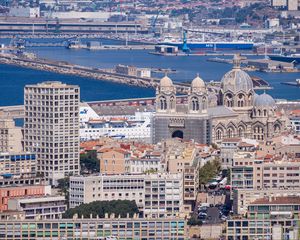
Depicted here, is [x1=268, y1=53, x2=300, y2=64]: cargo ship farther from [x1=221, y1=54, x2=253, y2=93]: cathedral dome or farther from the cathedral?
the cathedral

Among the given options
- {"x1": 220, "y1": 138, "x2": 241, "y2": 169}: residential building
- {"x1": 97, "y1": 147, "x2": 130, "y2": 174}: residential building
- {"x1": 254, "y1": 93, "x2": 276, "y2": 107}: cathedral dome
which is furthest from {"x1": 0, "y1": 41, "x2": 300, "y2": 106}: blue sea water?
{"x1": 97, "y1": 147, "x2": 130, "y2": 174}: residential building

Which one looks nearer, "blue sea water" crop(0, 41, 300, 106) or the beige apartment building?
the beige apartment building

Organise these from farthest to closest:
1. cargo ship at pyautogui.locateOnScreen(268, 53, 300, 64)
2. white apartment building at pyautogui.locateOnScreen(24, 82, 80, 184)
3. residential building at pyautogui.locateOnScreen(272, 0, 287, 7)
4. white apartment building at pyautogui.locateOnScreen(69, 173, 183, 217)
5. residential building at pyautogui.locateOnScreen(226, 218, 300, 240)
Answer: residential building at pyautogui.locateOnScreen(272, 0, 287, 7)
cargo ship at pyautogui.locateOnScreen(268, 53, 300, 64)
white apartment building at pyautogui.locateOnScreen(24, 82, 80, 184)
white apartment building at pyautogui.locateOnScreen(69, 173, 183, 217)
residential building at pyautogui.locateOnScreen(226, 218, 300, 240)

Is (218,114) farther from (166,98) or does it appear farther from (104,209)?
(104,209)

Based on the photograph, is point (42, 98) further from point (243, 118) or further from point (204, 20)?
point (204, 20)

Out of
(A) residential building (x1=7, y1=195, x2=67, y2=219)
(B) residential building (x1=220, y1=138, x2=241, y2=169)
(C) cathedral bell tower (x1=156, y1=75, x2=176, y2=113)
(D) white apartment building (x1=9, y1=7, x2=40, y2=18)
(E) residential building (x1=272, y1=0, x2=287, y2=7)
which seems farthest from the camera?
(D) white apartment building (x1=9, y1=7, x2=40, y2=18)

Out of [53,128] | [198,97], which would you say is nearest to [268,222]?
[53,128]

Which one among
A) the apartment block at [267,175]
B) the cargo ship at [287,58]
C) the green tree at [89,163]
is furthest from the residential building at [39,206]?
the cargo ship at [287,58]

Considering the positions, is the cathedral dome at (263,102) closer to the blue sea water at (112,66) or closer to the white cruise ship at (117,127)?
the white cruise ship at (117,127)
